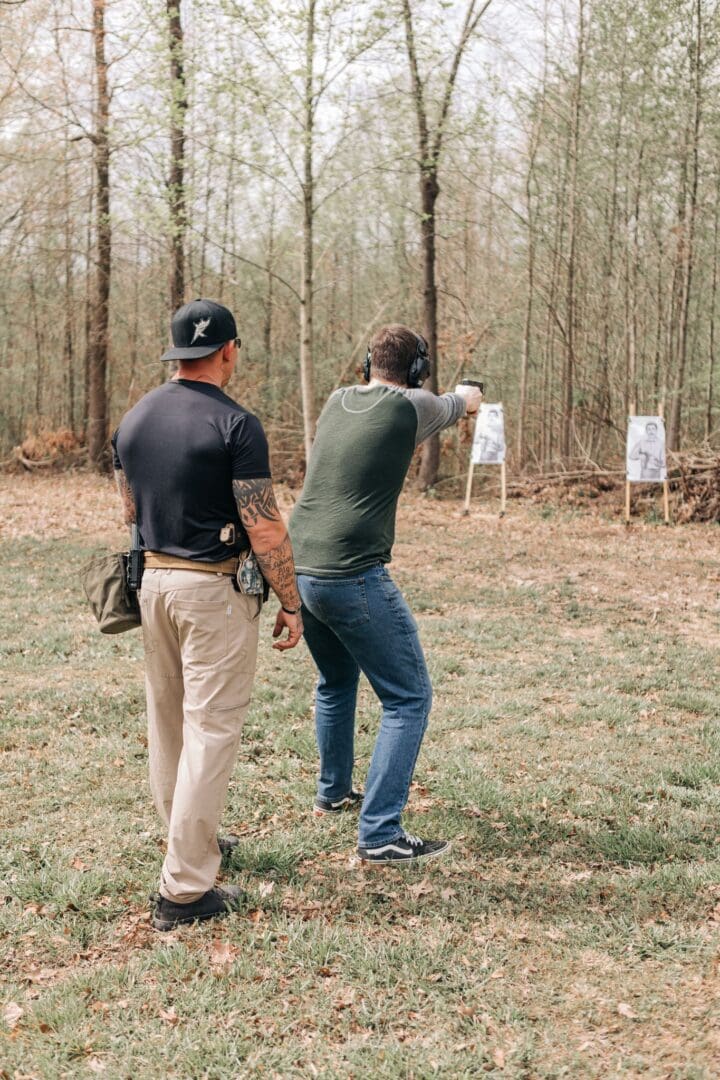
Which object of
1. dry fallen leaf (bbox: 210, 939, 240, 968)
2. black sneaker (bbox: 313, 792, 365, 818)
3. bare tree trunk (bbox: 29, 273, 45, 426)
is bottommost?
dry fallen leaf (bbox: 210, 939, 240, 968)

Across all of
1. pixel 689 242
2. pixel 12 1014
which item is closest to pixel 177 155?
pixel 689 242

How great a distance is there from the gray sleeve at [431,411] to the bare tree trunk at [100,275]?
16.2m

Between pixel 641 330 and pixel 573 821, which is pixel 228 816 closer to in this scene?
pixel 573 821

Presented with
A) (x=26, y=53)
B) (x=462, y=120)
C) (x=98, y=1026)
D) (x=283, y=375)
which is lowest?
(x=98, y=1026)

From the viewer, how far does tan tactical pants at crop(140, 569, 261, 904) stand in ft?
10.4

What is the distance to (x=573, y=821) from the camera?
4.34 m

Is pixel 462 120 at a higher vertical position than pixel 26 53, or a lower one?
lower

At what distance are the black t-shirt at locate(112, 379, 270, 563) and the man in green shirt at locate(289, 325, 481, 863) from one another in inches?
19.9

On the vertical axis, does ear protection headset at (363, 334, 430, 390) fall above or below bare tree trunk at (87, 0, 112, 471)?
below

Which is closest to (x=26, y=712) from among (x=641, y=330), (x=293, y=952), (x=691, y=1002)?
(x=293, y=952)

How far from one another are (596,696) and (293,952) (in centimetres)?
348

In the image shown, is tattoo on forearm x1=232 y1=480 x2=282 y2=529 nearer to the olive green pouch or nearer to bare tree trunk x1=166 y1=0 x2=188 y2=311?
the olive green pouch

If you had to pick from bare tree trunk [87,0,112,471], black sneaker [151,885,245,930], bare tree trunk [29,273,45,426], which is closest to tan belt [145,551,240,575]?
black sneaker [151,885,245,930]

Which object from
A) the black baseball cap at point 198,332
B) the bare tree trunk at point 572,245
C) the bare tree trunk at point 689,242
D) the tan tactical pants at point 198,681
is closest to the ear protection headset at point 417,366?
the black baseball cap at point 198,332
